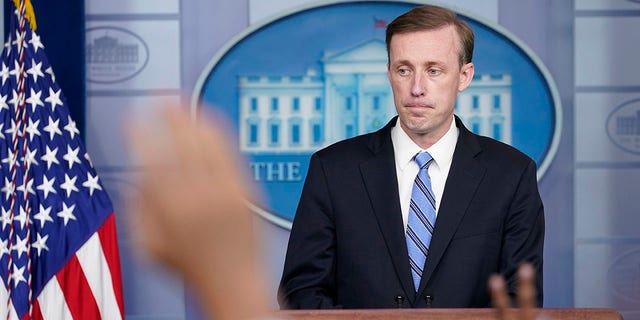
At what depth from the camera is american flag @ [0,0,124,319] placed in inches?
102

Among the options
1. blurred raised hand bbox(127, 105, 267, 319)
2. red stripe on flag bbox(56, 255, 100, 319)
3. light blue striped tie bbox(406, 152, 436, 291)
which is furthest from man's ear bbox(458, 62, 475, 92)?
red stripe on flag bbox(56, 255, 100, 319)

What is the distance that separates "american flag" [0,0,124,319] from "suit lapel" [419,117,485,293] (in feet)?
4.64

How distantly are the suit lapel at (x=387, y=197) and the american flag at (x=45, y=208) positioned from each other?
4.17ft

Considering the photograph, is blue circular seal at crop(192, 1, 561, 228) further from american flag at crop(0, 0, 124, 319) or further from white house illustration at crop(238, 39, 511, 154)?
american flag at crop(0, 0, 124, 319)

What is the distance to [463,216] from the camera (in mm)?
1668

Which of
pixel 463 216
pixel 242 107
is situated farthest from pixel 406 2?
pixel 463 216

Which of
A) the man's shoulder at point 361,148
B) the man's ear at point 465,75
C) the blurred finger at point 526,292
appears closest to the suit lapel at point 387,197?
the man's shoulder at point 361,148

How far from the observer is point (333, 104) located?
121 inches

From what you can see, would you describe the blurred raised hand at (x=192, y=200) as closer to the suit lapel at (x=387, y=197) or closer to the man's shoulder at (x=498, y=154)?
the suit lapel at (x=387, y=197)

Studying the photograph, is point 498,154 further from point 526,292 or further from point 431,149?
point 526,292

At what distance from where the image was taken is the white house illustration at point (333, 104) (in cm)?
305

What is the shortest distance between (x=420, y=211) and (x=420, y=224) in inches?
1.0

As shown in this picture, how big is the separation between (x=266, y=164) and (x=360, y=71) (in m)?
0.48

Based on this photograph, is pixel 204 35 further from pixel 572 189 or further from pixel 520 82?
pixel 572 189
